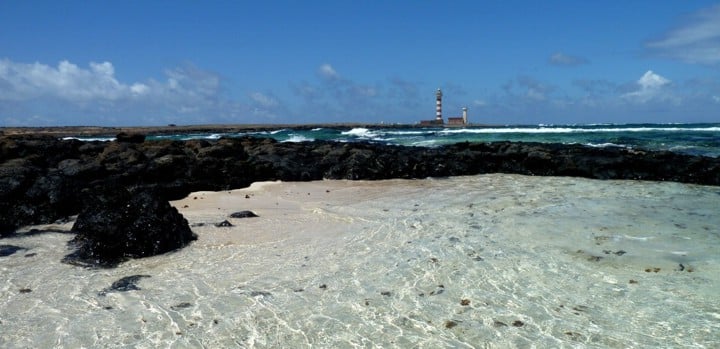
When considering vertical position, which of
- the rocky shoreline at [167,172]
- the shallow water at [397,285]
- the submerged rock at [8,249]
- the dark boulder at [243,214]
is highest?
the rocky shoreline at [167,172]

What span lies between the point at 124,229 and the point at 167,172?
663 centimetres

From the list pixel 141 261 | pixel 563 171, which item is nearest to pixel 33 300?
pixel 141 261

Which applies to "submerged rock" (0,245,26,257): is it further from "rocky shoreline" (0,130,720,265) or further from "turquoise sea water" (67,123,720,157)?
"turquoise sea water" (67,123,720,157)

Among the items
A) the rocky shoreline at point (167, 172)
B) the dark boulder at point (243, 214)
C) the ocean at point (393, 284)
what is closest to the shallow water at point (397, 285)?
the ocean at point (393, 284)

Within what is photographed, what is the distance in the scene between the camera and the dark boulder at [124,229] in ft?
20.4

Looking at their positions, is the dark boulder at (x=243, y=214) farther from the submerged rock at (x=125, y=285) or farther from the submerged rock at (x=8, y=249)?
the submerged rock at (x=125, y=285)

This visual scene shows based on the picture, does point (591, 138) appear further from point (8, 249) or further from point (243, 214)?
point (8, 249)

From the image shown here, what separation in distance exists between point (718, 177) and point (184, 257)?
13753mm

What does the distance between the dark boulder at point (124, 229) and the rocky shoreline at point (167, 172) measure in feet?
0.04

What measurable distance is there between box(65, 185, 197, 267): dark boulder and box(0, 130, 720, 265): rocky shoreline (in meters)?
0.01

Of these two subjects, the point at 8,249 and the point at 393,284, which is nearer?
the point at 393,284

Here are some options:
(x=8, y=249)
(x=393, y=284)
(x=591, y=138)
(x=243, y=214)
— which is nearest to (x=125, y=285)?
(x=8, y=249)

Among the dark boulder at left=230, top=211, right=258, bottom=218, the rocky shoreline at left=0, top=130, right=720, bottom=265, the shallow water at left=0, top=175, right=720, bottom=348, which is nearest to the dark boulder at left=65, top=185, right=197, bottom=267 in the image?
the rocky shoreline at left=0, top=130, right=720, bottom=265

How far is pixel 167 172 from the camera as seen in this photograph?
12.8m
